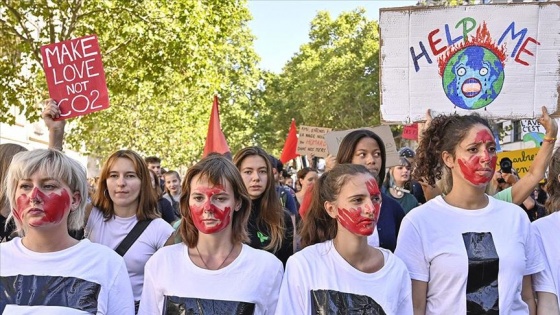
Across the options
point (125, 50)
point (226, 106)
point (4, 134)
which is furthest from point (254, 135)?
point (125, 50)

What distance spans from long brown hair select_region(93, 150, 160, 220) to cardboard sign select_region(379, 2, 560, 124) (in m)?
1.83

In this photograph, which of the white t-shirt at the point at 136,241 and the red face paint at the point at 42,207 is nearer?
the red face paint at the point at 42,207

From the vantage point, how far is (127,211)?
5301mm

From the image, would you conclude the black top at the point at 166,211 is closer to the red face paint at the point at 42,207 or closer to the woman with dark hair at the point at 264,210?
the woman with dark hair at the point at 264,210

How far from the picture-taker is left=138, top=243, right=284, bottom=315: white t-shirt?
3.71 metres

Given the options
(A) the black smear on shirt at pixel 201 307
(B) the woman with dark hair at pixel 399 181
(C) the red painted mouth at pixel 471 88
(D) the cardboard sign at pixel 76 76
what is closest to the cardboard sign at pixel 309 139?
(B) the woman with dark hair at pixel 399 181

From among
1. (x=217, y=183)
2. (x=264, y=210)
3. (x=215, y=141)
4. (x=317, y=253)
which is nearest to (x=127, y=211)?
(x=264, y=210)

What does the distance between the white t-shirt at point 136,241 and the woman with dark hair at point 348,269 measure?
1443 mm

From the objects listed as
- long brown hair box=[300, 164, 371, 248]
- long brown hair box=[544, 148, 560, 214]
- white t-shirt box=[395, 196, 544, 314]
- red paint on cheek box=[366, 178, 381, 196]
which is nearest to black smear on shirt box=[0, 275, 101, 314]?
long brown hair box=[300, 164, 371, 248]

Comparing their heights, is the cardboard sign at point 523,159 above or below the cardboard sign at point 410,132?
below

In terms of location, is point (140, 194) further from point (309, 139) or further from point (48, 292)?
point (309, 139)

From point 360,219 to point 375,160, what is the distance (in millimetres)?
1311

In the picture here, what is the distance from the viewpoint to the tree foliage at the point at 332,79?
4522 cm

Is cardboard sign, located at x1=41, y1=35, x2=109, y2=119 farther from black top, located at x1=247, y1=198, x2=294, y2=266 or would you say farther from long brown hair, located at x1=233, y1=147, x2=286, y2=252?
black top, located at x1=247, y1=198, x2=294, y2=266
